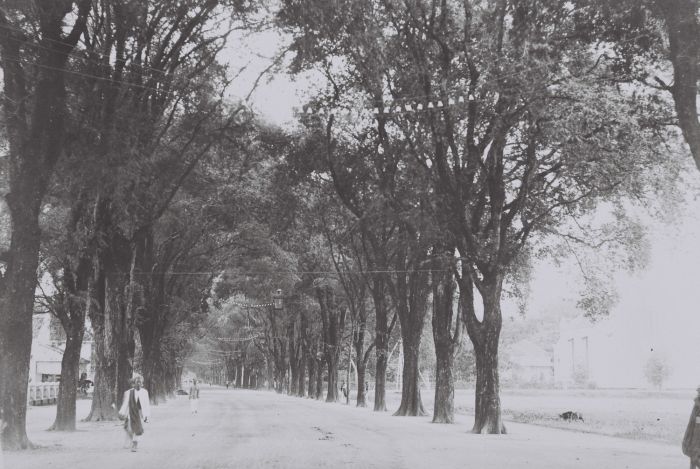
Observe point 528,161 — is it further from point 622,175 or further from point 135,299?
point 135,299

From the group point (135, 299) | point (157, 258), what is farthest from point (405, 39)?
point (157, 258)

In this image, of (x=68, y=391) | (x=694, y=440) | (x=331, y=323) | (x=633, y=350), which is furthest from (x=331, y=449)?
(x=633, y=350)

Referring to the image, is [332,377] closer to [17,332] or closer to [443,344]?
[443,344]

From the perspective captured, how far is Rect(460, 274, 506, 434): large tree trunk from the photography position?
22062mm

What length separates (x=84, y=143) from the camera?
18.0 metres

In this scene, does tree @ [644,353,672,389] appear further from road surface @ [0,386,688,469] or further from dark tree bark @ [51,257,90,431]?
dark tree bark @ [51,257,90,431]

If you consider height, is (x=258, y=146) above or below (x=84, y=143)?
above

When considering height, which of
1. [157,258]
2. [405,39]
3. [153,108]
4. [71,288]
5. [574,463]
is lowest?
[574,463]

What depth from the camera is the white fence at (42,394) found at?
1665 inches

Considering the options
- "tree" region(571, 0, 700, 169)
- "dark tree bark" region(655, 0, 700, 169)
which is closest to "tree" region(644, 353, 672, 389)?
"tree" region(571, 0, 700, 169)

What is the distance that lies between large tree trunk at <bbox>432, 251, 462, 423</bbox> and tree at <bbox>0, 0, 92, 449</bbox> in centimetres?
1458

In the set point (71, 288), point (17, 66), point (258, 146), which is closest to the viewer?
point (17, 66)

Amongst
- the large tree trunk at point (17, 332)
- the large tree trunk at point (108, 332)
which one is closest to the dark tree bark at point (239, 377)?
the large tree trunk at point (108, 332)

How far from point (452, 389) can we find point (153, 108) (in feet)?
46.7
